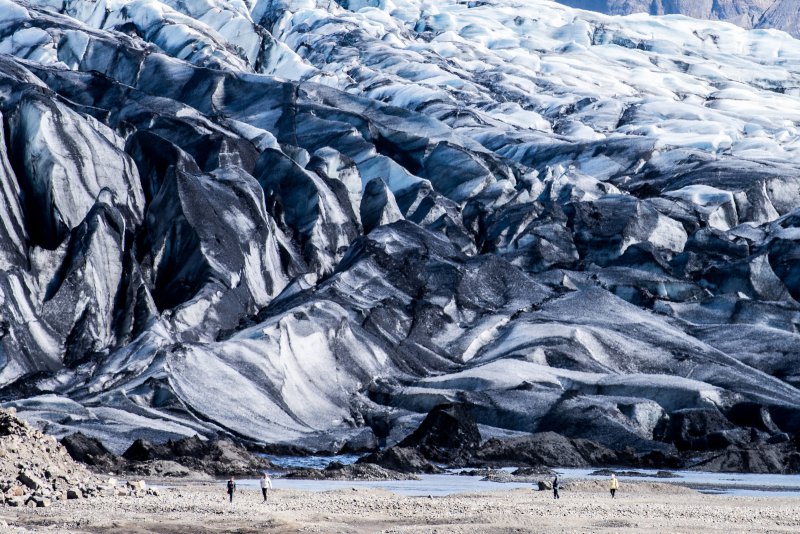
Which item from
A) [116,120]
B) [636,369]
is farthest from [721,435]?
[116,120]

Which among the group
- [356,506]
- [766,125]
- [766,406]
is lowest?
[766,125]

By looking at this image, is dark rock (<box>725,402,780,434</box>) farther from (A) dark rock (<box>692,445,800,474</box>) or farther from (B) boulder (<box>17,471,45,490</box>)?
(B) boulder (<box>17,471,45,490</box>)

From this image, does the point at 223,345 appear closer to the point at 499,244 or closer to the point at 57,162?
the point at 57,162

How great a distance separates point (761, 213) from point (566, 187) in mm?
20177

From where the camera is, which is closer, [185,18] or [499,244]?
[499,244]

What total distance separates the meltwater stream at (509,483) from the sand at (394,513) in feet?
10.9

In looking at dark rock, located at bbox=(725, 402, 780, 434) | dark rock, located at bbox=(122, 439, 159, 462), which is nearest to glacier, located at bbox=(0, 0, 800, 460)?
dark rock, located at bbox=(725, 402, 780, 434)

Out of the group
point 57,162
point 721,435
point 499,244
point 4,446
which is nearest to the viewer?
point 4,446

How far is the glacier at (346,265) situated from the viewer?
78.6m

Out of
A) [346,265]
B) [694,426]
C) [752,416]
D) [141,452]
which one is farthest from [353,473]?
[346,265]

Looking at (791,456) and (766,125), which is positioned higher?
(791,456)

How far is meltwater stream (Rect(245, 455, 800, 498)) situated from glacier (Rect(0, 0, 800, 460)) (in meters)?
7.32

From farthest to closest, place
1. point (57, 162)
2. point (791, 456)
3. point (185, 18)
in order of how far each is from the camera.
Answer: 1. point (185, 18)
2. point (57, 162)
3. point (791, 456)

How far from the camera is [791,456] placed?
69.9m
